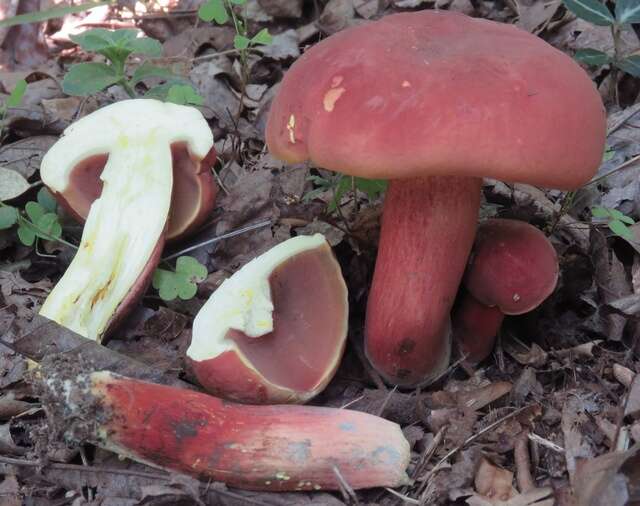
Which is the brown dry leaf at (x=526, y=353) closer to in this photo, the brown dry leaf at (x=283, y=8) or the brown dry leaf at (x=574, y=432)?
the brown dry leaf at (x=574, y=432)

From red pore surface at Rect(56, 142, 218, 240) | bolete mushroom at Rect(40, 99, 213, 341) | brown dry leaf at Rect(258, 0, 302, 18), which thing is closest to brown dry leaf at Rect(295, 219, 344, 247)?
red pore surface at Rect(56, 142, 218, 240)

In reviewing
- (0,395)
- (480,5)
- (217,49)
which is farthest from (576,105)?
(217,49)

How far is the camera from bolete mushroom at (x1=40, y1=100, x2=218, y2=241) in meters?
2.72

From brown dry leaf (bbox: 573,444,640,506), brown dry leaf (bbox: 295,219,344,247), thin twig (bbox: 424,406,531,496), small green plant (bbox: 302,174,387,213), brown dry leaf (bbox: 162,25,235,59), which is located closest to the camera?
brown dry leaf (bbox: 573,444,640,506)

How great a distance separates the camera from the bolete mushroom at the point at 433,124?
165 centimetres

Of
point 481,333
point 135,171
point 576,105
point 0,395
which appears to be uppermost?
point 576,105

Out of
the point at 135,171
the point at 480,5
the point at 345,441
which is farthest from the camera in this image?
the point at 480,5

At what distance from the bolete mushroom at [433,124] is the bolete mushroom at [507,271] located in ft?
0.32

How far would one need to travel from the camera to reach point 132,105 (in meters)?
2.79

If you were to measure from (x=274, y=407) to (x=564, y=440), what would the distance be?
891 millimetres

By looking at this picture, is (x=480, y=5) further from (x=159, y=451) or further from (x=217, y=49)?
(x=159, y=451)

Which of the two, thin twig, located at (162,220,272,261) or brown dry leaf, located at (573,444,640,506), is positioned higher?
brown dry leaf, located at (573,444,640,506)

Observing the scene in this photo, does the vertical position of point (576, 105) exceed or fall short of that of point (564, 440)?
it exceeds it

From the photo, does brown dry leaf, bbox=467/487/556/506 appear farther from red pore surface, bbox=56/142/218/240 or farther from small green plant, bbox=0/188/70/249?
small green plant, bbox=0/188/70/249
